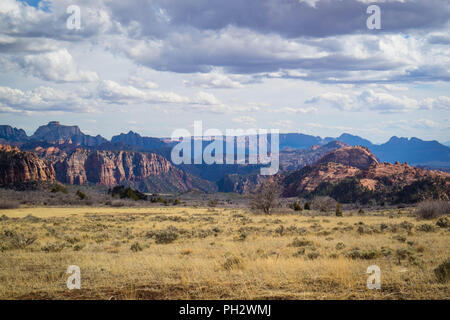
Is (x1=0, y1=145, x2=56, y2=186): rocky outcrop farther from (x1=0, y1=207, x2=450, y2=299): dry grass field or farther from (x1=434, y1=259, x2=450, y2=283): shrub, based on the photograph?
(x1=434, y1=259, x2=450, y2=283): shrub

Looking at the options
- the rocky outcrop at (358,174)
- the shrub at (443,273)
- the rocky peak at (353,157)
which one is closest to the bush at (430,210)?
the shrub at (443,273)

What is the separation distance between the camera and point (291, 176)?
165375 mm

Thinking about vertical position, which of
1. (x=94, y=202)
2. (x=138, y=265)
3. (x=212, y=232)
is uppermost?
(x=138, y=265)

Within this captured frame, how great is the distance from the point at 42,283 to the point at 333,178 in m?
132

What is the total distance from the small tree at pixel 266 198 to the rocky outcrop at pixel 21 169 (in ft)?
340

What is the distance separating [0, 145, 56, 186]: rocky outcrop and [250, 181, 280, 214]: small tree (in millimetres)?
103655

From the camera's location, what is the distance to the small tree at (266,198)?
154 ft

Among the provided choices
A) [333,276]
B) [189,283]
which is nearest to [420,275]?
[333,276]

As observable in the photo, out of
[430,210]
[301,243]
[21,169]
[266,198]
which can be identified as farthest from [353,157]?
[301,243]

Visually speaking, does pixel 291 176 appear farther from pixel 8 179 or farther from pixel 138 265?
pixel 138 265

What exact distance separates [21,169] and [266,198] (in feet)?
380

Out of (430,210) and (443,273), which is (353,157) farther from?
(443,273)
